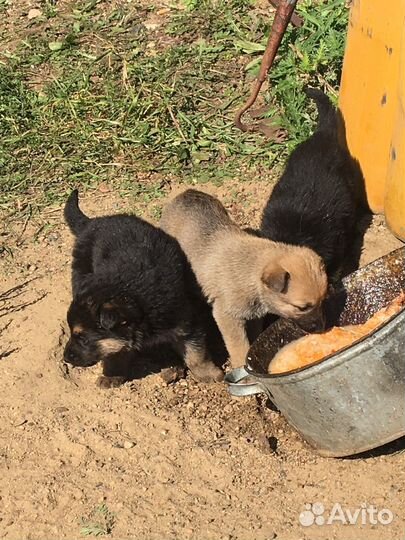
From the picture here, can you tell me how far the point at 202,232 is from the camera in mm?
6414

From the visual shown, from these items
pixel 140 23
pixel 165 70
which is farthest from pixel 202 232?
pixel 140 23

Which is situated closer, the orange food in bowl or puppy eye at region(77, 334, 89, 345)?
the orange food in bowl

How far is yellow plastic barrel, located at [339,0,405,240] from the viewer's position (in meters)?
6.33

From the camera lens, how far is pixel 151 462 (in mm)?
5578

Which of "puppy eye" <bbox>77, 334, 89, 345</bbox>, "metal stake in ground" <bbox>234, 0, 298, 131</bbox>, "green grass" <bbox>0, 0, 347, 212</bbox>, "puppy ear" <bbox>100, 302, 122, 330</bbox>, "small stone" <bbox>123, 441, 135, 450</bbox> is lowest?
"small stone" <bbox>123, 441, 135, 450</bbox>

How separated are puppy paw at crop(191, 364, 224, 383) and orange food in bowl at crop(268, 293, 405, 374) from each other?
25.4 inches

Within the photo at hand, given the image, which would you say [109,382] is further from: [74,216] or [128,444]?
[74,216]

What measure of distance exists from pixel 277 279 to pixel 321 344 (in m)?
0.46

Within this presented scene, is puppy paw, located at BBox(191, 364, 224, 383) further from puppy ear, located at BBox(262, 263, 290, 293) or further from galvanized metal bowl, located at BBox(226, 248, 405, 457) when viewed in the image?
puppy ear, located at BBox(262, 263, 290, 293)

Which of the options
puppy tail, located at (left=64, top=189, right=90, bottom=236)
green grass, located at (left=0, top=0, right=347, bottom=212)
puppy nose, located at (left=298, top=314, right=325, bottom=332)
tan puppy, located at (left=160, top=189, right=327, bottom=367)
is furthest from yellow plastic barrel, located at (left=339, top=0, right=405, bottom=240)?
puppy tail, located at (left=64, top=189, right=90, bottom=236)

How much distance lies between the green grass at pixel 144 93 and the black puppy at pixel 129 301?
4.59ft

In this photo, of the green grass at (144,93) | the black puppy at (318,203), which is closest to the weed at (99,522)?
the black puppy at (318,203)

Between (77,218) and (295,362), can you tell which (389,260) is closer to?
(295,362)

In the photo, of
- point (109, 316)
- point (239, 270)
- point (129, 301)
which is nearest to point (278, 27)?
point (239, 270)
